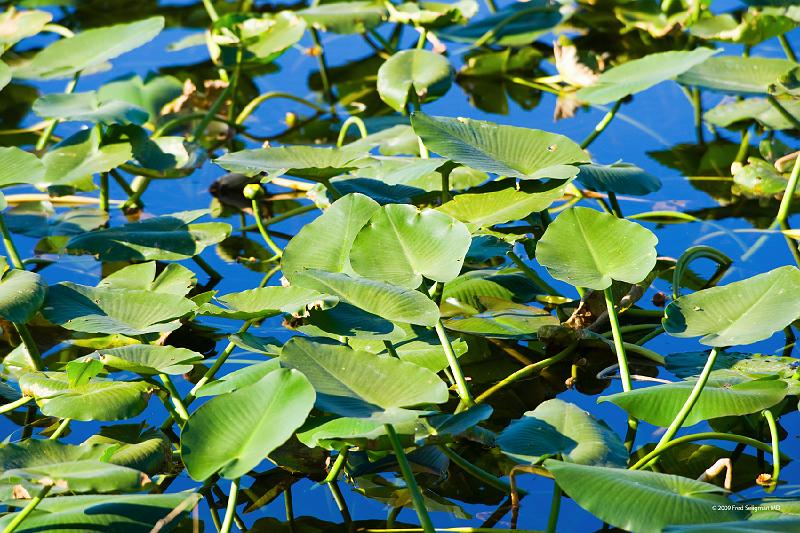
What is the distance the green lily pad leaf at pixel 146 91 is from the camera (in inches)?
80.8

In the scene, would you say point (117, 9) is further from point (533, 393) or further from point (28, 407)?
point (533, 393)

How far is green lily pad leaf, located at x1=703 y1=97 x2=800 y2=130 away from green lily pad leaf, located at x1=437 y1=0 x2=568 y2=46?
46 cm

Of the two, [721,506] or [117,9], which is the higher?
[721,506]

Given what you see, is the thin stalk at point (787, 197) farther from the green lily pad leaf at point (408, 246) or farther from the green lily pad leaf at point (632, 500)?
the green lily pad leaf at point (632, 500)

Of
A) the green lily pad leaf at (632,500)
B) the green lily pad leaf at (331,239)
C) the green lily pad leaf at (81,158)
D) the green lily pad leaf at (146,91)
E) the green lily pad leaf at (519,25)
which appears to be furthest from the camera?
the green lily pad leaf at (519,25)

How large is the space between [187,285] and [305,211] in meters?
0.46

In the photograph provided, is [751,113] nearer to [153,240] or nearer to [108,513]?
[153,240]

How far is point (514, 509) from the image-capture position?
1.04 m

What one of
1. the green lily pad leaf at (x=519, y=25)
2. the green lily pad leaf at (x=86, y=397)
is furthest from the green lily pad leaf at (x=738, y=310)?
the green lily pad leaf at (x=519, y=25)

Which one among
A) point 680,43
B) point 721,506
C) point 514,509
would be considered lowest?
point 680,43

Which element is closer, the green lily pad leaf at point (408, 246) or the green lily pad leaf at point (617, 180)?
the green lily pad leaf at point (408, 246)

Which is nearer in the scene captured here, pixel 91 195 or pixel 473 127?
pixel 473 127

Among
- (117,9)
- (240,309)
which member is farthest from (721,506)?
(117,9)

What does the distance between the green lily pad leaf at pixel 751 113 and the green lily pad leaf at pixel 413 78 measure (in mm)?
626
